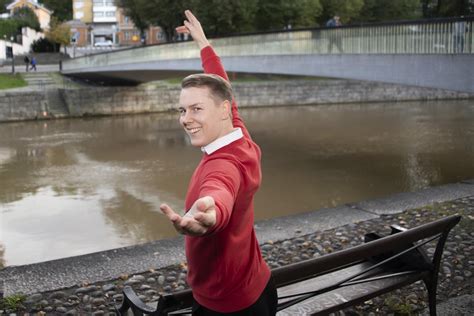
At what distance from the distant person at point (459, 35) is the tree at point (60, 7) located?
78.4 metres

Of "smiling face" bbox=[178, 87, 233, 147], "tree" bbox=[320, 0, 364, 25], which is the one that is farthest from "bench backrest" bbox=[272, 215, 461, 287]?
"tree" bbox=[320, 0, 364, 25]

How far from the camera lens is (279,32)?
51.3ft

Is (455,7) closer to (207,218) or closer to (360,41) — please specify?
(360,41)

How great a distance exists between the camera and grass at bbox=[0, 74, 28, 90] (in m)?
28.3

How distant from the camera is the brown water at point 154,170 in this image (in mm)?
9492

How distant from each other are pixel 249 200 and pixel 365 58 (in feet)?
36.6

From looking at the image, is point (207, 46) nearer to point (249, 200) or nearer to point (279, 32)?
point (249, 200)

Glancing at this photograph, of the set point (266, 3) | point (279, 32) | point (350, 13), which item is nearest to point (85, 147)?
point (279, 32)

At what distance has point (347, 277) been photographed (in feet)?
11.6

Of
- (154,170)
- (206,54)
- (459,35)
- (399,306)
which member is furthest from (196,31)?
(154,170)

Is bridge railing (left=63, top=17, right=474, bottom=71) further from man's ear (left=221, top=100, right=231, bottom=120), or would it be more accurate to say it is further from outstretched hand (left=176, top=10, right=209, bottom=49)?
man's ear (left=221, top=100, right=231, bottom=120)

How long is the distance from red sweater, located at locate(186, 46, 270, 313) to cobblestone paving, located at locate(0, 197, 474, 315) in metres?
2.13

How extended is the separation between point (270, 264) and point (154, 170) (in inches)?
371

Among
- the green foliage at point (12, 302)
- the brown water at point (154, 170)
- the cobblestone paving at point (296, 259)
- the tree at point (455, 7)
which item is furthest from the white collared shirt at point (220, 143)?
the tree at point (455, 7)
